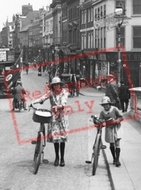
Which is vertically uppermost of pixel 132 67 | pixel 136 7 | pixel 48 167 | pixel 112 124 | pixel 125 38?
pixel 136 7

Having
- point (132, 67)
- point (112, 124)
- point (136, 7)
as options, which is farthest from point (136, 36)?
point (112, 124)

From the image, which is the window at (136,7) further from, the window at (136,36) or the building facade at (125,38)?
the window at (136,36)

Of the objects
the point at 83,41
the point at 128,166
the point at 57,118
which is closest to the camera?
the point at 57,118

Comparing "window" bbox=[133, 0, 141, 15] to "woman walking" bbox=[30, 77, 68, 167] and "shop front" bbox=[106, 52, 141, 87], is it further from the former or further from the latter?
"woman walking" bbox=[30, 77, 68, 167]

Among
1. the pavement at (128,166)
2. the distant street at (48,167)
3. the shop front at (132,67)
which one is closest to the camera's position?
the pavement at (128,166)

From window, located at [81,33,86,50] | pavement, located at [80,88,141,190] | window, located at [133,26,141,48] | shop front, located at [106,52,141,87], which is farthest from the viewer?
window, located at [81,33,86,50]

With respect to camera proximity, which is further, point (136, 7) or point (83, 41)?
point (83, 41)

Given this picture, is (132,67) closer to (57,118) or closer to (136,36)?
(136,36)

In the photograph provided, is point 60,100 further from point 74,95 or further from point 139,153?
point 74,95

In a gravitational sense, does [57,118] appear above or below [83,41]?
below

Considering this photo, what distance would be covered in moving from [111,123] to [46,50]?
334 ft

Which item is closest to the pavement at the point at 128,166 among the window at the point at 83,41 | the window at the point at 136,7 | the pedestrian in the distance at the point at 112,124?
the pedestrian in the distance at the point at 112,124

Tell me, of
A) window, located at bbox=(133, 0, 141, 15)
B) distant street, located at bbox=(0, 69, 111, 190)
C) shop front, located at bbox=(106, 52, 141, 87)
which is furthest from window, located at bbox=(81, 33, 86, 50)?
distant street, located at bbox=(0, 69, 111, 190)

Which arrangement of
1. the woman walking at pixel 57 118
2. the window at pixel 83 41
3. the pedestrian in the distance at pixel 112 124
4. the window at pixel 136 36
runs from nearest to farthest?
1. the woman walking at pixel 57 118
2. the pedestrian in the distance at pixel 112 124
3. the window at pixel 136 36
4. the window at pixel 83 41
